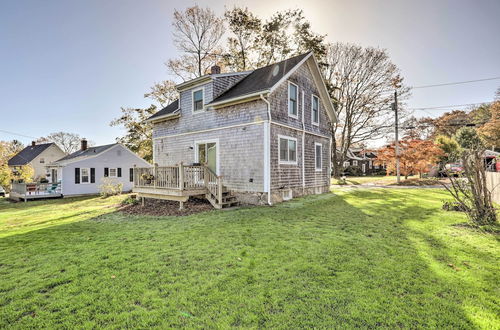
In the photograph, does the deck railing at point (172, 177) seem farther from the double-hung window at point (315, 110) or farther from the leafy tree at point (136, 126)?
the leafy tree at point (136, 126)

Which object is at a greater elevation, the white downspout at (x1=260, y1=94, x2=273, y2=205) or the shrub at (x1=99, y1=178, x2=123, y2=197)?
the white downspout at (x1=260, y1=94, x2=273, y2=205)

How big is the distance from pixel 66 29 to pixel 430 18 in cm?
1989

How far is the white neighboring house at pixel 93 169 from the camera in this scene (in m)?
21.4

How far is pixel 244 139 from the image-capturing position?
10750 millimetres

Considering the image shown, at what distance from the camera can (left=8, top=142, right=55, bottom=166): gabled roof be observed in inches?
1343

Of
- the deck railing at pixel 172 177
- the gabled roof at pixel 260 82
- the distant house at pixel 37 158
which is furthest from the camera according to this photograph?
the distant house at pixel 37 158

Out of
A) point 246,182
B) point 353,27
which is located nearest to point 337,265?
point 246,182

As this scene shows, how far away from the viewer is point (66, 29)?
Answer: 43.3ft

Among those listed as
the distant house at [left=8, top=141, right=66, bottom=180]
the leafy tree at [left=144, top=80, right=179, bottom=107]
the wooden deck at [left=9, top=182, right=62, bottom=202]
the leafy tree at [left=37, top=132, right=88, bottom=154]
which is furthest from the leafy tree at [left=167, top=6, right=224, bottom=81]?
Result: the leafy tree at [left=37, top=132, right=88, bottom=154]

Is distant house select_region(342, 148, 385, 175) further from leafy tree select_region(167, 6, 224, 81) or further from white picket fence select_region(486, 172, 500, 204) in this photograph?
white picket fence select_region(486, 172, 500, 204)

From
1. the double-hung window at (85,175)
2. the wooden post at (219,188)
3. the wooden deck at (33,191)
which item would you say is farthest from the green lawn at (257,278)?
the wooden deck at (33,191)

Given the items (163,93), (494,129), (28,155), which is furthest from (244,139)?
(28,155)

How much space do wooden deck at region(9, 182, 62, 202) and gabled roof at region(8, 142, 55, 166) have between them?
1571 centimetres

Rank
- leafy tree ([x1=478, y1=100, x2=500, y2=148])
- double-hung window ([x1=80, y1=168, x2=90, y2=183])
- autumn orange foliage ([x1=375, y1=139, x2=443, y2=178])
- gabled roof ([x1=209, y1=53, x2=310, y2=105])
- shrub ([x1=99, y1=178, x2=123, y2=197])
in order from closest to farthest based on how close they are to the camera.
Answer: gabled roof ([x1=209, y1=53, x2=310, y2=105]) → autumn orange foliage ([x1=375, y1=139, x2=443, y2=178]) → shrub ([x1=99, y1=178, x2=123, y2=197]) → double-hung window ([x1=80, y1=168, x2=90, y2=183]) → leafy tree ([x1=478, y1=100, x2=500, y2=148])
